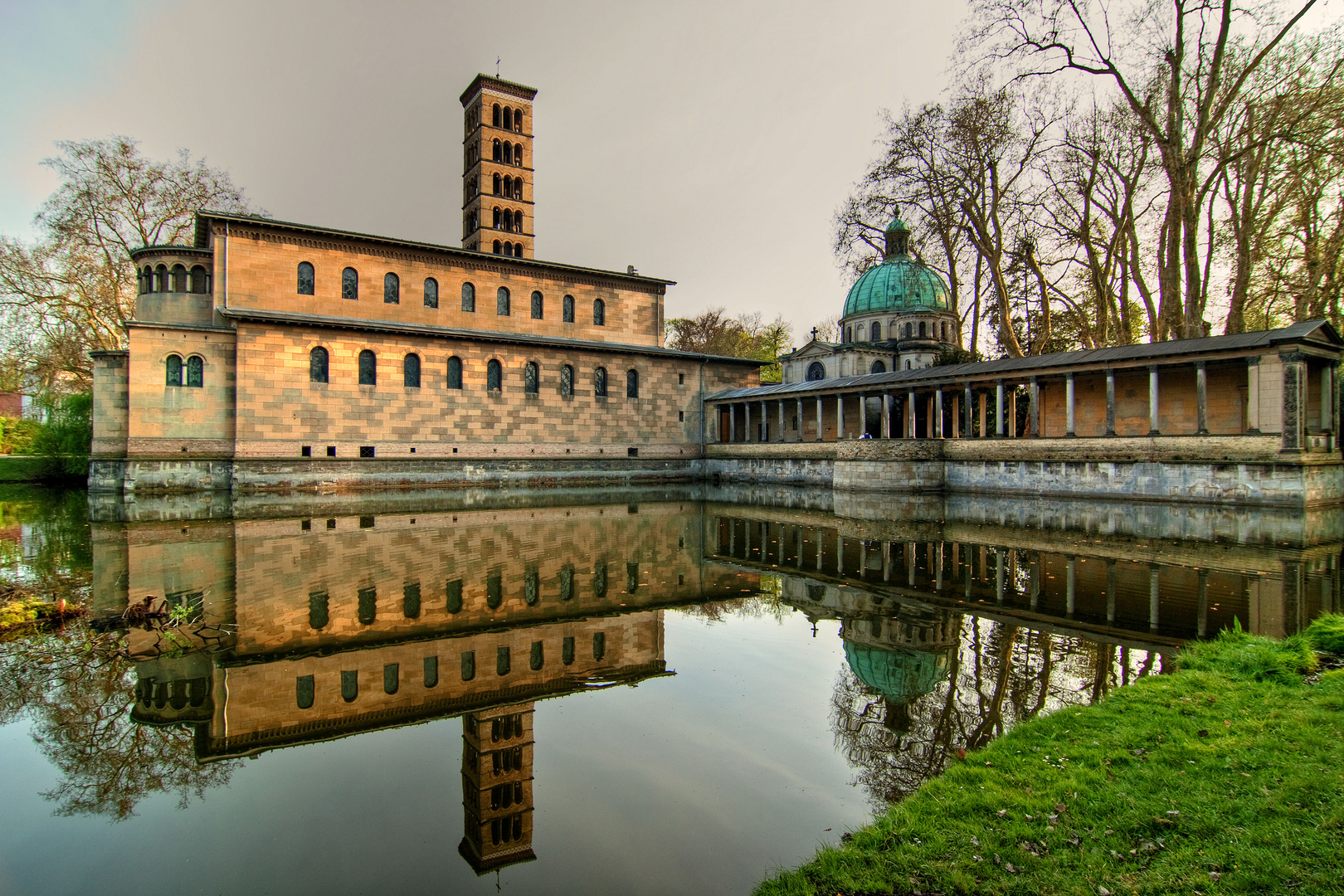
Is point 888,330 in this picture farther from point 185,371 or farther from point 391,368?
point 185,371

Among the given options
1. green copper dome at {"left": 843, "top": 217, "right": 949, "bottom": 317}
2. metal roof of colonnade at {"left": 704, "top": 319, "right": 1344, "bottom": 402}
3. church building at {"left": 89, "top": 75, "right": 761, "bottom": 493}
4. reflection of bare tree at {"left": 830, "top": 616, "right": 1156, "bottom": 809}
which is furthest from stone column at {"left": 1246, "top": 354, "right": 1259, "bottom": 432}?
green copper dome at {"left": 843, "top": 217, "right": 949, "bottom": 317}

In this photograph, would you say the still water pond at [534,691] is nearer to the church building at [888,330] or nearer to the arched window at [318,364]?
the arched window at [318,364]

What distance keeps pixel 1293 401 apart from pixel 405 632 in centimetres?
2456

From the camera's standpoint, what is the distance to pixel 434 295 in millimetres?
36219

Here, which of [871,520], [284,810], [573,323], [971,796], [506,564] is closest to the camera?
[971,796]

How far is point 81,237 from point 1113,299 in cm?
4873

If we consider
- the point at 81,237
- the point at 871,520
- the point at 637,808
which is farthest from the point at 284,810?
the point at 81,237

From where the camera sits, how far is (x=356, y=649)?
759 centimetres

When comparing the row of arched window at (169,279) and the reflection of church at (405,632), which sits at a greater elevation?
the row of arched window at (169,279)

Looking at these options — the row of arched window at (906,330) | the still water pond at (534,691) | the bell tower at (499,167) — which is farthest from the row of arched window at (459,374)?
the row of arched window at (906,330)

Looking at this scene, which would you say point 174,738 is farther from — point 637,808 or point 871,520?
point 871,520

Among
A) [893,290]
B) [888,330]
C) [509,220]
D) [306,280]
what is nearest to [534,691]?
[306,280]

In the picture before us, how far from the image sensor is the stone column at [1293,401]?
19906mm

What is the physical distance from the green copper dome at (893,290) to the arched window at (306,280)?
117 feet
